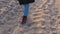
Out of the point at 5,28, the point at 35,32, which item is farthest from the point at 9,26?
the point at 35,32

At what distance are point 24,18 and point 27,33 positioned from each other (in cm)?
32

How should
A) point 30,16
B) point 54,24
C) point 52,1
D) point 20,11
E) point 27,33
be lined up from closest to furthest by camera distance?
1. point 27,33
2. point 54,24
3. point 30,16
4. point 20,11
5. point 52,1

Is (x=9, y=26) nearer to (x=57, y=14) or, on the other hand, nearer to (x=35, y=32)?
(x=35, y=32)

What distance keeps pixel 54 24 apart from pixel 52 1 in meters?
0.97

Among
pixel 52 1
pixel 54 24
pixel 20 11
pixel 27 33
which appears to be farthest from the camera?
pixel 52 1

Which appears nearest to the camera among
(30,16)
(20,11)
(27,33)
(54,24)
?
(27,33)

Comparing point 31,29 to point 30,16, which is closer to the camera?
point 31,29

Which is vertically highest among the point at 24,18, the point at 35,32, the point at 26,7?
the point at 26,7

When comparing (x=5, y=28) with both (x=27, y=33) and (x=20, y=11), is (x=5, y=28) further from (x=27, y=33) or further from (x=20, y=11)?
(x=20, y=11)

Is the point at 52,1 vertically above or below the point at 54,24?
above

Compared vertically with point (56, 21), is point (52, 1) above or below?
above

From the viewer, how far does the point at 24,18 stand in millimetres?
2736

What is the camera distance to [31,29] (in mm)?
2604

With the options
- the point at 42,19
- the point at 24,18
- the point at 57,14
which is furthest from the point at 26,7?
the point at 57,14
